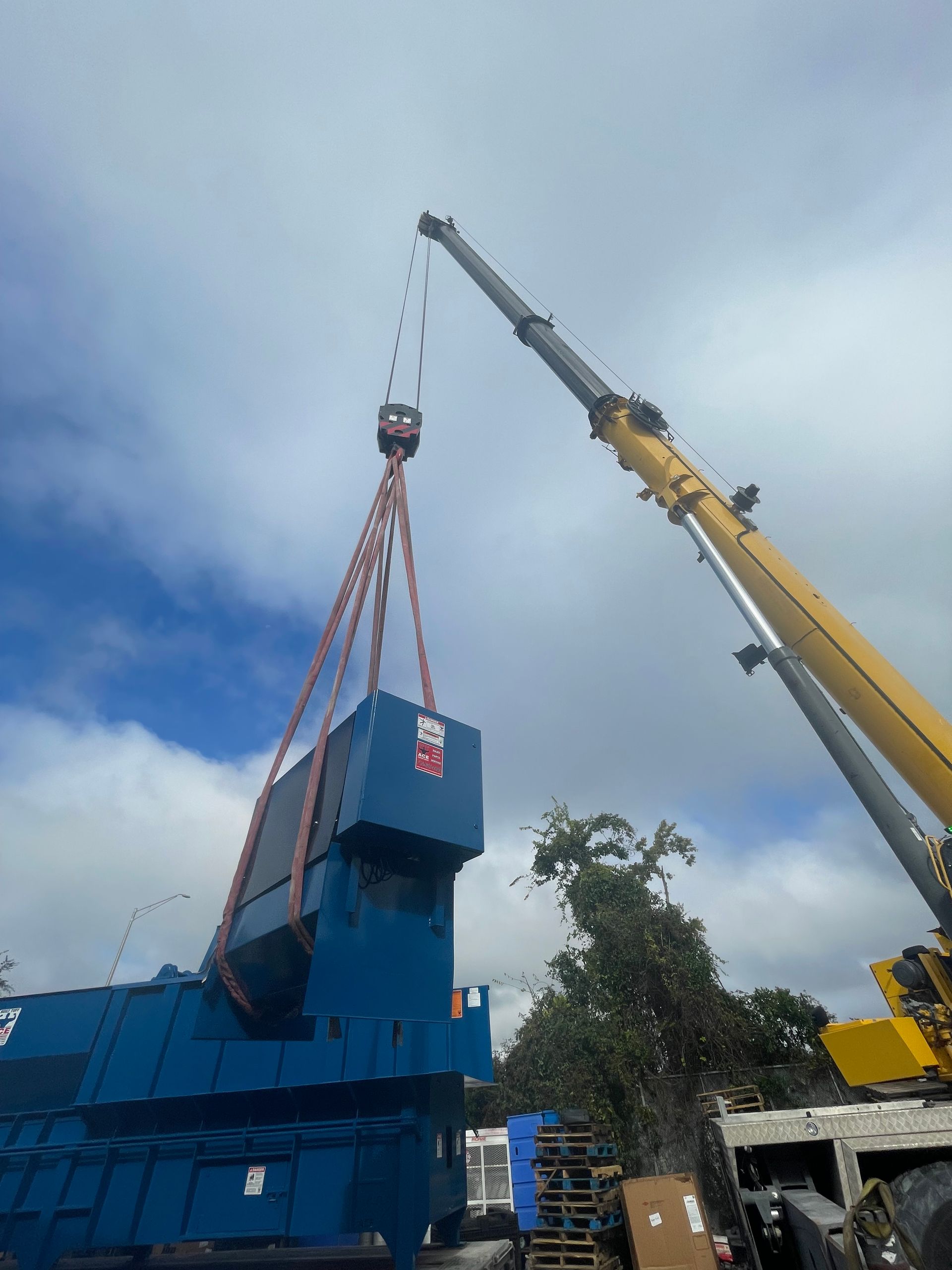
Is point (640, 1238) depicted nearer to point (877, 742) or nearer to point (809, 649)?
point (877, 742)

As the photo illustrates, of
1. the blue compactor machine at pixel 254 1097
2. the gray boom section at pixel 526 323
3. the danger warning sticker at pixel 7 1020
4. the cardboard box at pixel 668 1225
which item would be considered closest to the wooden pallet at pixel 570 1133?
the cardboard box at pixel 668 1225

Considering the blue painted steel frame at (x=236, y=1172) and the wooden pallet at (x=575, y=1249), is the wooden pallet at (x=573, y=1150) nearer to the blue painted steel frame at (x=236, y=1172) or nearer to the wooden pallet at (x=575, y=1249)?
the wooden pallet at (x=575, y=1249)

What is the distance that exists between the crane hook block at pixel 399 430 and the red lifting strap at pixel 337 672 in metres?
0.35

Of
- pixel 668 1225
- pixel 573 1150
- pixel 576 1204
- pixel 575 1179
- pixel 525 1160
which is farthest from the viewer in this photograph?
pixel 525 1160

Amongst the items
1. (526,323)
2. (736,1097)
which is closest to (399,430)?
(526,323)

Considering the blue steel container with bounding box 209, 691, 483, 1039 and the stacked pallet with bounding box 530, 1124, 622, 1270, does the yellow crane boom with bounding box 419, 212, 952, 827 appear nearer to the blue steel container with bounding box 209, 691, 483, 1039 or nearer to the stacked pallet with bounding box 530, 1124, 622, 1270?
the blue steel container with bounding box 209, 691, 483, 1039

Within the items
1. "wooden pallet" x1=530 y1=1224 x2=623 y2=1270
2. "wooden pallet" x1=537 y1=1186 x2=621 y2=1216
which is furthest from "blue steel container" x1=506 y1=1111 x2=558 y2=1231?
"wooden pallet" x1=530 y1=1224 x2=623 y2=1270

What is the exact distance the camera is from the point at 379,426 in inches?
239

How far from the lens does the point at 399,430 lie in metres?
6.01

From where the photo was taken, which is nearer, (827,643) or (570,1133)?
(827,643)

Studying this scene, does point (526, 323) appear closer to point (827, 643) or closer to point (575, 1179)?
point (827, 643)

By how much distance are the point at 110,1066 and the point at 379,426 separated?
760cm

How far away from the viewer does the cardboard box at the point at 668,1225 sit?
770cm

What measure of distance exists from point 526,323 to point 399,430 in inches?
230
